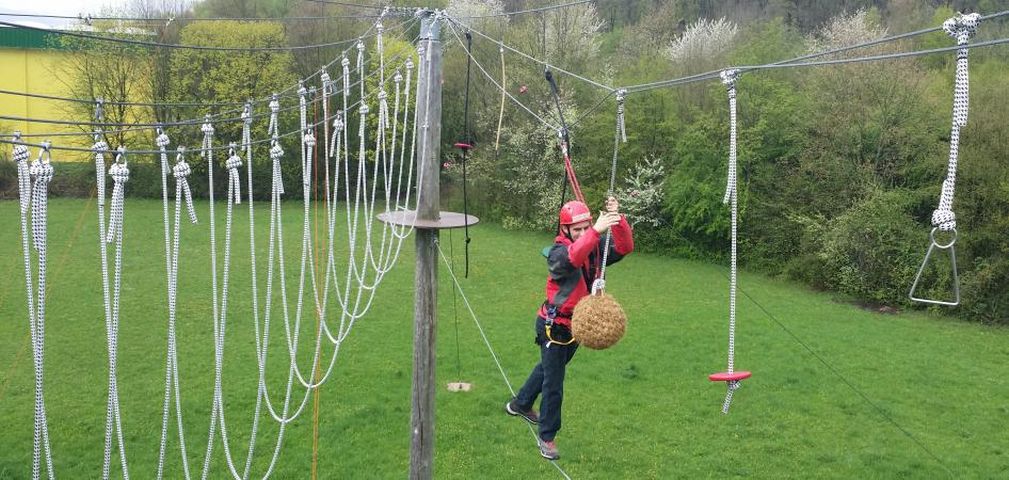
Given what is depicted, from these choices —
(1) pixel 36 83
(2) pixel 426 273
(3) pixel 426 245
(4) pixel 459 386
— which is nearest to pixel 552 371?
(2) pixel 426 273

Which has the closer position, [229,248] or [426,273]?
[426,273]

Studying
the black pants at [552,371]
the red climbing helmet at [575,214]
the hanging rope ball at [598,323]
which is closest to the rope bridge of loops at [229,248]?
the red climbing helmet at [575,214]

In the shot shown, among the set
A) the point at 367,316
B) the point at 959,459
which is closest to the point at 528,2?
the point at 367,316

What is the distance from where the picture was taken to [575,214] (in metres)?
4.39

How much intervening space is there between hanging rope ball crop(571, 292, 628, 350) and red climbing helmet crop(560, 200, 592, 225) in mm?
510

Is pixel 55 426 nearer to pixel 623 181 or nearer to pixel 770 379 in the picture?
pixel 770 379

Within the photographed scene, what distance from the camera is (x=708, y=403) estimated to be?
Result: 8.77m

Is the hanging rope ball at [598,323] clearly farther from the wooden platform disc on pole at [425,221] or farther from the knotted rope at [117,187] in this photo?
the knotted rope at [117,187]

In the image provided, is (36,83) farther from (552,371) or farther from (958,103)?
(958,103)

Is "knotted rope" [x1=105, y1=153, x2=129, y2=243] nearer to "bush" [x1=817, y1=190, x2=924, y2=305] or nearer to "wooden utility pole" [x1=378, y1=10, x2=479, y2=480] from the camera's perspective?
"wooden utility pole" [x1=378, y1=10, x2=479, y2=480]

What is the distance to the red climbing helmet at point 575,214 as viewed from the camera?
14.4ft

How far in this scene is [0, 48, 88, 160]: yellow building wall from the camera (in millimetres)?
22953

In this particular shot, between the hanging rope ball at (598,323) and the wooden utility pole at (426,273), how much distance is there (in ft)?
3.78

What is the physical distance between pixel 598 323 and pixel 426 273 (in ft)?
4.26
